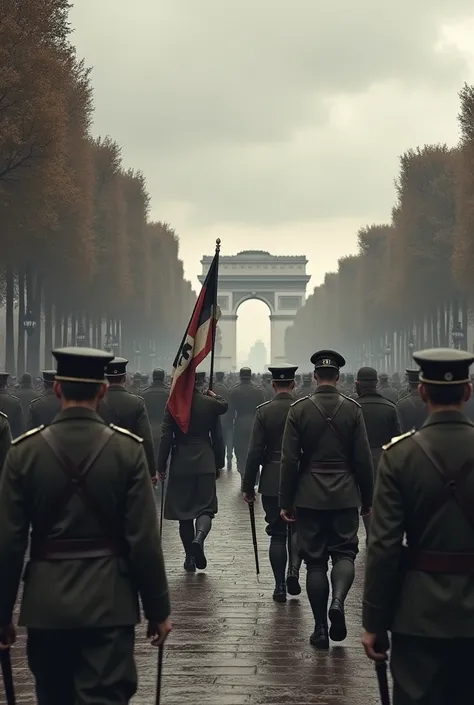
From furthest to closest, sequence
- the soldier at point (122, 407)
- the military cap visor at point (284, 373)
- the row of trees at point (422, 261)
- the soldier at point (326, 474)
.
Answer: the row of trees at point (422, 261) < the soldier at point (122, 407) < the military cap visor at point (284, 373) < the soldier at point (326, 474)

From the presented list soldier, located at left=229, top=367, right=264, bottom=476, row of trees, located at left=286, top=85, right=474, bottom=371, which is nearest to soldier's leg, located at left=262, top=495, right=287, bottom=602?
soldier, located at left=229, top=367, right=264, bottom=476

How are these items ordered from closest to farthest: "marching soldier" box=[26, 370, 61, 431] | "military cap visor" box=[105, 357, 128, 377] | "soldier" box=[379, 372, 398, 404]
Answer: "military cap visor" box=[105, 357, 128, 377] → "marching soldier" box=[26, 370, 61, 431] → "soldier" box=[379, 372, 398, 404]

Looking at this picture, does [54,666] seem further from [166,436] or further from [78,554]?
[166,436]

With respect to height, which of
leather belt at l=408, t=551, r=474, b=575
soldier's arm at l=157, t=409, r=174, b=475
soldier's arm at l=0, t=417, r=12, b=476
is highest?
soldier's arm at l=0, t=417, r=12, b=476

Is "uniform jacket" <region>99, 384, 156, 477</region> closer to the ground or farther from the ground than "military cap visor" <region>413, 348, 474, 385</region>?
closer to the ground

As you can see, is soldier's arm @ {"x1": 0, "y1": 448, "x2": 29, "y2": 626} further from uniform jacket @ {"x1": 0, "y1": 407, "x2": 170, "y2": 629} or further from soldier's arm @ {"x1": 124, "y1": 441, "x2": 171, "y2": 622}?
soldier's arm @ {"x1": 124, "y1": 441, "x2": 171, "y2": 622}

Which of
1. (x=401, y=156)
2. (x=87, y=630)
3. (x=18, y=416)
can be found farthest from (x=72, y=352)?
(x=401, y=156)

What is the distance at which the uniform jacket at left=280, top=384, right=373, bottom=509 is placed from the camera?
30.1ft

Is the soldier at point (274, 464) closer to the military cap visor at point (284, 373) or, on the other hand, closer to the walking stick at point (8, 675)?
the military cap visor at point (284, 373)

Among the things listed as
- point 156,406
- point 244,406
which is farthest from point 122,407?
point 244,406

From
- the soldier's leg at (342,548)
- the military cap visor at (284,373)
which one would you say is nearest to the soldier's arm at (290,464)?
the soldier's leg at (342,548)

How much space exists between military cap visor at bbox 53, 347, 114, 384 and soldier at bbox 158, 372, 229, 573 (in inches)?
271

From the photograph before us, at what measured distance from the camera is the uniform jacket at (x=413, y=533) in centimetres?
532

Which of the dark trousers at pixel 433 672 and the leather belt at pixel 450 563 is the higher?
the leather belt at pixel 450 563
